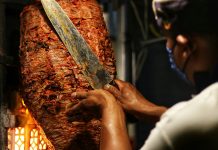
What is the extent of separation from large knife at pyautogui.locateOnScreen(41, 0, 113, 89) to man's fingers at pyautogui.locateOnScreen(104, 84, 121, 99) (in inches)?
3.3

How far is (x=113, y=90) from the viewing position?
13.0 feet

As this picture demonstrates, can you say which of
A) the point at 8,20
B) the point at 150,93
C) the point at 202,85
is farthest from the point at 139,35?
the point at 202,85

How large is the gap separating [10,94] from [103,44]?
999 mm

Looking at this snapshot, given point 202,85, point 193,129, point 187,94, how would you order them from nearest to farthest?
point 193,129 < point 202,85 < point 187,94

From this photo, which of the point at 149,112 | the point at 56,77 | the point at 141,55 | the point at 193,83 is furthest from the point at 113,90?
the point at 141,55

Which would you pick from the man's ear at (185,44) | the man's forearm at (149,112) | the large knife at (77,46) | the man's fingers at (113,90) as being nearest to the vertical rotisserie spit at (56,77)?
the large knife at (77,46)

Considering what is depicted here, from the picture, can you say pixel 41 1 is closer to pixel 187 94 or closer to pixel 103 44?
pixel 103 44

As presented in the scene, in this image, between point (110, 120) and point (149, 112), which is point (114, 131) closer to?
point (110, 120)

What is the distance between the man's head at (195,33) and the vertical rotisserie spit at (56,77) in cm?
132

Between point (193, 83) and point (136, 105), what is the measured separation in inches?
36.8

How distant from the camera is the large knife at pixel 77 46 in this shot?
4.14 meters

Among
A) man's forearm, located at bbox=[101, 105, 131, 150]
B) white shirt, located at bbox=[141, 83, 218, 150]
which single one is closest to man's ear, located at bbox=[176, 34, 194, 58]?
white shirt, located at bbox=[141, 83, 218, 150]

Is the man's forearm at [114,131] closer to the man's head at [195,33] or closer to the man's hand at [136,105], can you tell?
the man's hand at [136,105]

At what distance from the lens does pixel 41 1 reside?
4312 millimetres
